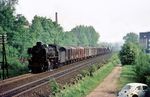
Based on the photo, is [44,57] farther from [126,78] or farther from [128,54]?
[128,54]

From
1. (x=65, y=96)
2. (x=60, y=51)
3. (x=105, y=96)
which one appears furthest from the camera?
(x=60, y=51)

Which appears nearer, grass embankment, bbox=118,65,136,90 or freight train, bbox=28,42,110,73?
grass embankment, bbox=118,65,136,90

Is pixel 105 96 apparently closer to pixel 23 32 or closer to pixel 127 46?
pixel 23 32

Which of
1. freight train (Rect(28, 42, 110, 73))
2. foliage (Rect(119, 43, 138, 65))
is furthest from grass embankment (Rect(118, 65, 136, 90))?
foliage (Rect(119, 43, 138, 65))

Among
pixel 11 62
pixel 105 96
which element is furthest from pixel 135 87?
pixel 11 62

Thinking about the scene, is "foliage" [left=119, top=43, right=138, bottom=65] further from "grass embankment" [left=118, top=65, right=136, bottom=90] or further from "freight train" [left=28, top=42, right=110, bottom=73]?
"grass embankment" [left=118, top=65, right=136, bottom=90]

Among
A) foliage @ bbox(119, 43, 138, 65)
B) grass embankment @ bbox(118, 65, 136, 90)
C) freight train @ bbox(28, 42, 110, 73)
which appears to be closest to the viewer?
grass embankment @ bbox(118, 65, 136, 90)

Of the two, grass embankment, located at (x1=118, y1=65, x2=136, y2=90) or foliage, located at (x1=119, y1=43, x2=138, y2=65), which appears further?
foliage, located at (x1=119, y1=43, x2=138, y2=65)

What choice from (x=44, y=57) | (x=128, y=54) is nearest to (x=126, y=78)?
(x=44, y=57)

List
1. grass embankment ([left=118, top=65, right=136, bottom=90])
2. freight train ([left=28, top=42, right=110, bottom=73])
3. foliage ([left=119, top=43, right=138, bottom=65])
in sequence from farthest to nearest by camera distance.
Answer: foliage ([left=119, top=43, right=138, bottom=65]) → freight train ([left=28, top=42, right=110, bottom=73]) → grass embankment ([left=118, top=65, right=136, bottom=90])

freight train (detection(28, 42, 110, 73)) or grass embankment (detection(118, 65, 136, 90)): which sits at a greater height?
freight train (detection(28, 42, 110, 73))

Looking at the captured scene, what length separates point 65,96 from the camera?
944 inches

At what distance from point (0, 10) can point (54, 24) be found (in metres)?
42.4

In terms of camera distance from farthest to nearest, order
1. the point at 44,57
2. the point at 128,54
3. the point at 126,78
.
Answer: the point at 128,54 → the point at 44,57 → the point at 126,78
